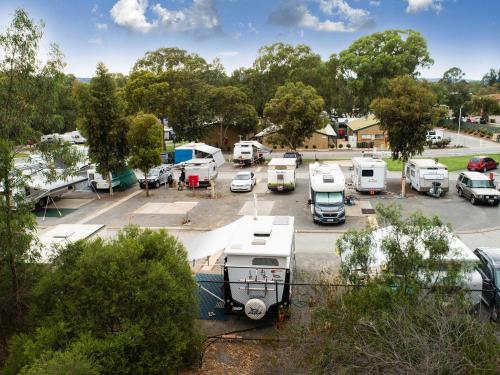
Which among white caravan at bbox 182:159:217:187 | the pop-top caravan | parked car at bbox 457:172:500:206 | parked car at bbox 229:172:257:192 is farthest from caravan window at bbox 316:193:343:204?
white caravan at bbox 182:159:217:187

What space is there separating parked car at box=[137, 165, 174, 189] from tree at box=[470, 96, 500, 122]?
68.5m

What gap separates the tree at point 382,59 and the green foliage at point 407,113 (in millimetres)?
29925

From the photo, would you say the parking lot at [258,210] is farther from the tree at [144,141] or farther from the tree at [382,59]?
the tree at [382,59]

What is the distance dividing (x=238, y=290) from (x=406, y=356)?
5.31 meters

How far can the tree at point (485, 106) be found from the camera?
3194 inches

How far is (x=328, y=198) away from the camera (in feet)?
72.8

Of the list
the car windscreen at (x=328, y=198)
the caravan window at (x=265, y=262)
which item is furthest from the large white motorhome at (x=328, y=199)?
the caravan window at (x=265, y=262)

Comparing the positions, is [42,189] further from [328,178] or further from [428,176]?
[428,176]

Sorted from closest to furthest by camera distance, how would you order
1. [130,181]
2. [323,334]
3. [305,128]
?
[323,334] < [130,181] < [305,128]

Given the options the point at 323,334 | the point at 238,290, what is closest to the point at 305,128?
the point at 238,290

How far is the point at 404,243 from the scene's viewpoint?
30.3ft

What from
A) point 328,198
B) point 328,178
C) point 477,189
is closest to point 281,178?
point 328,178

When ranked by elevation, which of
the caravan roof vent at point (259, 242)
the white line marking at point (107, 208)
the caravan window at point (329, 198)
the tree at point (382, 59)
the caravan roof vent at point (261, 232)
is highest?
the tree at point (382, 59)

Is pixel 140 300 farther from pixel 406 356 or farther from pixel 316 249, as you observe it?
pixel 316 249
